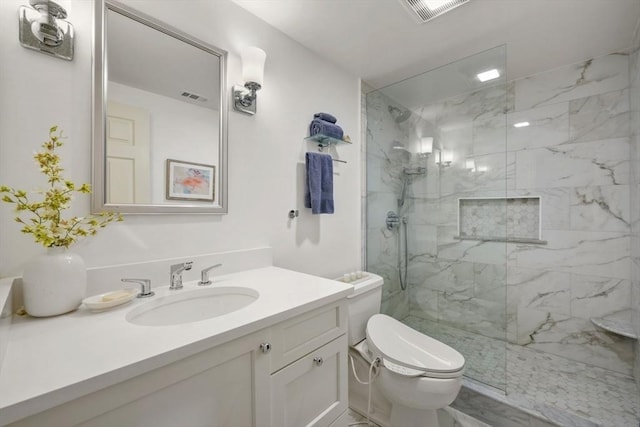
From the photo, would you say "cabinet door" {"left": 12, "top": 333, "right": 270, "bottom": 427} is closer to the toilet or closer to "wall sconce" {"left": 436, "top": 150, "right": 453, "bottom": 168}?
the toilet

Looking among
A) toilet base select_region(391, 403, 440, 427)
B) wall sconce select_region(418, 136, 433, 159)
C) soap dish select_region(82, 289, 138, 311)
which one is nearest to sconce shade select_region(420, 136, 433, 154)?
wall sconce select_region(418, 136, 433, 159)

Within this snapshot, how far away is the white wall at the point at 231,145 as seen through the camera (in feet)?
2.78

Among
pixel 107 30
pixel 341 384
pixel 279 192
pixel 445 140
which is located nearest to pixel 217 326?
pixel 341 384

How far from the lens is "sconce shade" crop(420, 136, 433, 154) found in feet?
6.48

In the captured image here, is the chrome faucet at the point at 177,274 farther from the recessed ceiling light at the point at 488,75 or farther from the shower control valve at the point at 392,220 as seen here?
the recessed ceiling light at the point at 488,75

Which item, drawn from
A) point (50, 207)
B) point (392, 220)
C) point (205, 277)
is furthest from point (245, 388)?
point (392, 220)

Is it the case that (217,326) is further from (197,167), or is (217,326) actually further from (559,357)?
(559,357)

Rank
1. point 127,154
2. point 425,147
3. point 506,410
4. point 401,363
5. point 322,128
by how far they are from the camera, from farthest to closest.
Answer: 1. point 425,147
2. point 322,128
3. point 506,410
4. point 401,363
5. point 127,154

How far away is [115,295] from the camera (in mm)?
→ 910

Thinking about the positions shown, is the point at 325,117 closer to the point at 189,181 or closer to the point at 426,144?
the point at 426,144

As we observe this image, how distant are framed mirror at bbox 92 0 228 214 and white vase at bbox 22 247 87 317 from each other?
0.23m

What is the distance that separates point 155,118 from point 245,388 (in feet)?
3.58

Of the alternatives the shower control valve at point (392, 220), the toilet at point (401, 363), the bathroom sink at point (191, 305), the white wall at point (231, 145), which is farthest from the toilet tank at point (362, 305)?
the bathroom sink at point (191, 305)

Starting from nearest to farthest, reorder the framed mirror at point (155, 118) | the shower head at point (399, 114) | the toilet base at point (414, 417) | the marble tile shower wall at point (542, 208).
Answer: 1. the framed mirror at point (155, 118)
2. the toilet base at point (414, 417)
3. the marble tile shower wall at point (542, 208)
4. the shower head at point (399, 114)
